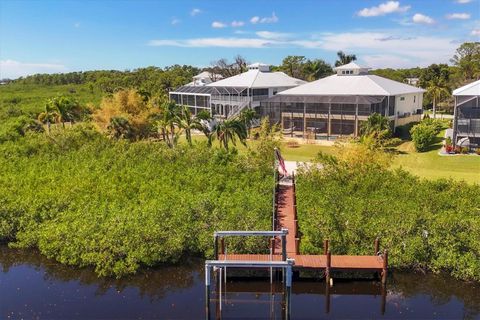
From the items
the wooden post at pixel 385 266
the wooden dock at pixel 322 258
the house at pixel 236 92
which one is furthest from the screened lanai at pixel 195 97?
the wooden post at pixel 385 266

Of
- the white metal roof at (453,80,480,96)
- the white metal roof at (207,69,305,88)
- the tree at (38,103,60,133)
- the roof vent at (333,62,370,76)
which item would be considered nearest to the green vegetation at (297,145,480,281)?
the white metal roof at (453,80,480,96)

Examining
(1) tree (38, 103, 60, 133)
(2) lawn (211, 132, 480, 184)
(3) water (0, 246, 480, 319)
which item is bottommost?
(3) water (0, 246, 480, 319)

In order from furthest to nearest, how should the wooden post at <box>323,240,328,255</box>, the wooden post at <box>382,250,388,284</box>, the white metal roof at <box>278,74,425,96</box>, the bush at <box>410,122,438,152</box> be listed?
the white metal roof at <box>278,74,425,96</box> < the bush at <box>410,122,438,152</box> < the wooden post at <box>323,240,328,255</box> < the wooden post at <box>382,250,388,284</box>

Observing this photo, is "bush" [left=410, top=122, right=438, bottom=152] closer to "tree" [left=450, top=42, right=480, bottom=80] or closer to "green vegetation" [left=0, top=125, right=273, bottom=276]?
"green vegetation" [left=0, top=125, right=273, bottom=276]

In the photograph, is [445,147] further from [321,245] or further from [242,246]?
[242,246]

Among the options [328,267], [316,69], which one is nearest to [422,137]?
[328,267]

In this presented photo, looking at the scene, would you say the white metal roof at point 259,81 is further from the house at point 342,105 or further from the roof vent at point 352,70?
the roof vent at point 352,70
